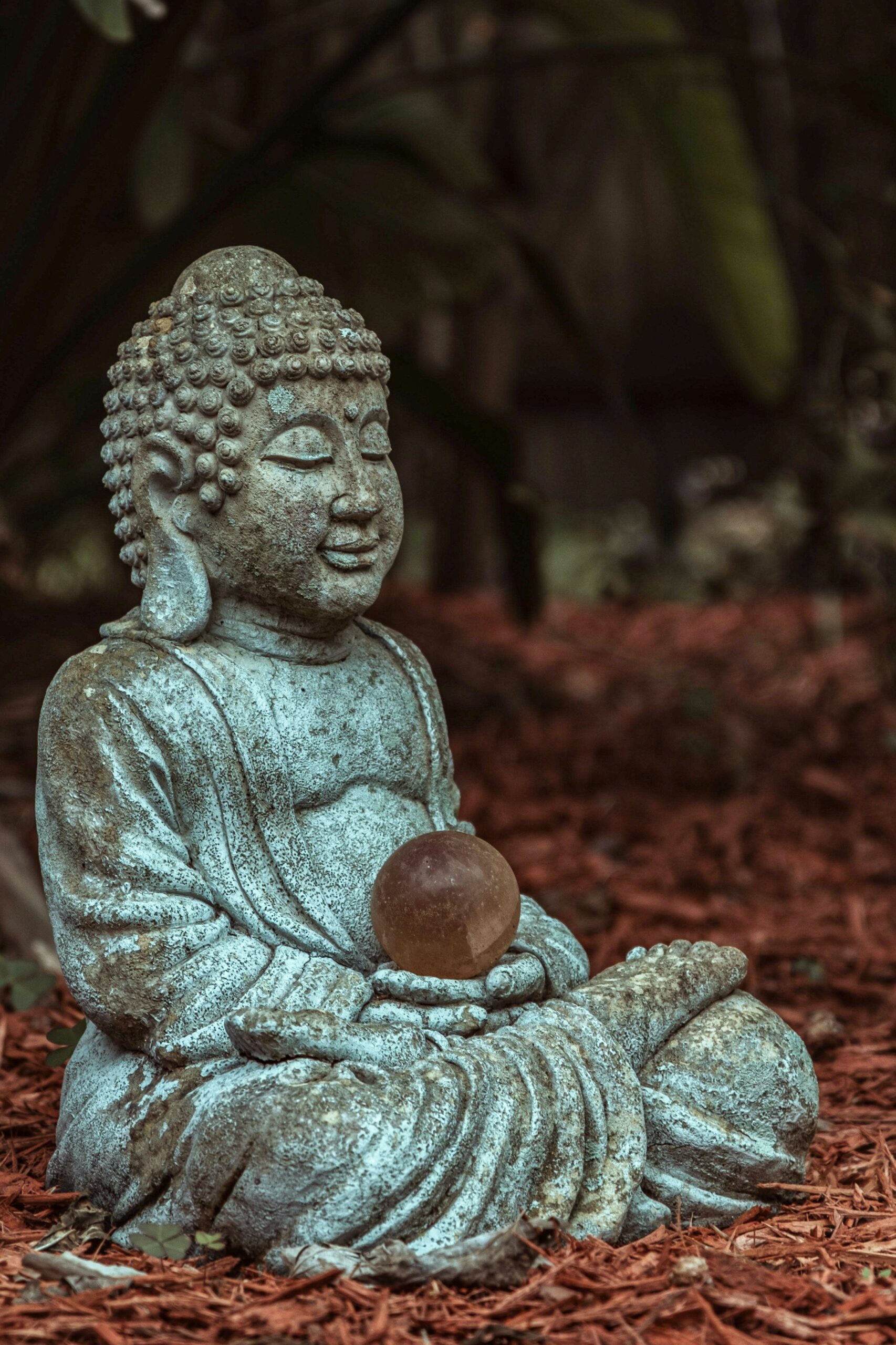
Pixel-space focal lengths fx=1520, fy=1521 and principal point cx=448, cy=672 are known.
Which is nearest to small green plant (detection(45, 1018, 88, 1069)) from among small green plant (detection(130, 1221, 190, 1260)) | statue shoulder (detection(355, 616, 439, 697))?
small green plant (detection(130, 1221, 190, 1260))

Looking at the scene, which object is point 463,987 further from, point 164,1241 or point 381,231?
point 381,231

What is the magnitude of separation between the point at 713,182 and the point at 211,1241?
4.79 m

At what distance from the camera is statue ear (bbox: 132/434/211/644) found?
2.93m

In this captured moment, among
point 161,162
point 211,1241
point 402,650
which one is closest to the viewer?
point 211,1241

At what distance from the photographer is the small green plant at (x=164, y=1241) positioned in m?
2.54

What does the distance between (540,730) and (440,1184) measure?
380 centimetres

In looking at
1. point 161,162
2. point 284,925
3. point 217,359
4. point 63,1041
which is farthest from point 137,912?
point 161,162

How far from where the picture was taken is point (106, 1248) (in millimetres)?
2736

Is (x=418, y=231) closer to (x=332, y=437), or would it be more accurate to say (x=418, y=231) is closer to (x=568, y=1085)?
(x=332, y=437)

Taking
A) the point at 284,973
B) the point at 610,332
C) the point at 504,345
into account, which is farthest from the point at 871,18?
the point at 284,973

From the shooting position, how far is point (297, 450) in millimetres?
2896

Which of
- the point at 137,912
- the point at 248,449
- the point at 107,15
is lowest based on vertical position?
the point at 137,912

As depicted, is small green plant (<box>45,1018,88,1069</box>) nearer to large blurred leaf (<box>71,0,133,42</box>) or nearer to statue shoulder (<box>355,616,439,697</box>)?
statue shoulder (<box>355,616,439,697</box>)

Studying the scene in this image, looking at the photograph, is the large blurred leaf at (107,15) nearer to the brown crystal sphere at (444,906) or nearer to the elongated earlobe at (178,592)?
the elongated earlobe at (178,592)
